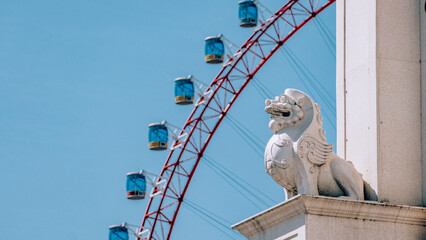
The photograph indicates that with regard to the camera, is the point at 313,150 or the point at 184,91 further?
the point at 184,91

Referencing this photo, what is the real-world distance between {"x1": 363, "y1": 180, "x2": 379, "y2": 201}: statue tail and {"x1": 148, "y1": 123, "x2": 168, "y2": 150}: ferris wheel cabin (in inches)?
2307

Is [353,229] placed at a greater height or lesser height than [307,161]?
lesser

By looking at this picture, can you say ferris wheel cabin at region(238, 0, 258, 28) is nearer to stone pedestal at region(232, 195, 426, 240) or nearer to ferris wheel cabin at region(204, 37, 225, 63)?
ferris wheel cabin at region(204, 37, 225, 63)

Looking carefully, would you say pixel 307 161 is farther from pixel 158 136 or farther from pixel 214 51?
pixel 158 136

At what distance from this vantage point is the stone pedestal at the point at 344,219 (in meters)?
13.4

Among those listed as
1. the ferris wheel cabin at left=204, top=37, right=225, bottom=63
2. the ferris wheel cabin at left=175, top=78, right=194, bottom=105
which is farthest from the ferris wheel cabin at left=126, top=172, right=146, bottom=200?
the ferris wheel cabin at left=204, top=37, right=225, bottom=63

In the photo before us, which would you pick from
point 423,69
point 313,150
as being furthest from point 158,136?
point 313,150

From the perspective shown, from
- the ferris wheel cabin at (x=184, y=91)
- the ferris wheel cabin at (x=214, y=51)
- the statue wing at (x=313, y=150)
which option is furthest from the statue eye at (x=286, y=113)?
the ferris wheel cabin at (x=184, y=91)

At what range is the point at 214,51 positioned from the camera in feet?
227

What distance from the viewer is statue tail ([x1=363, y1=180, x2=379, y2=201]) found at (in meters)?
14.0

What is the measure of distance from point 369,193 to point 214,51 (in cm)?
5534

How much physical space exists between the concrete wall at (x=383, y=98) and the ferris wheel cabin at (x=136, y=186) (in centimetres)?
5886

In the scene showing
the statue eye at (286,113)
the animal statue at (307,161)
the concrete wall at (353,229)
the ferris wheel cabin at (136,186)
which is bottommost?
the ferris wheel cabin at (136,186)

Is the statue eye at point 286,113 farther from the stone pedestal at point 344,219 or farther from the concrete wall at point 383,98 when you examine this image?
the stone pedestal at point 344,219
